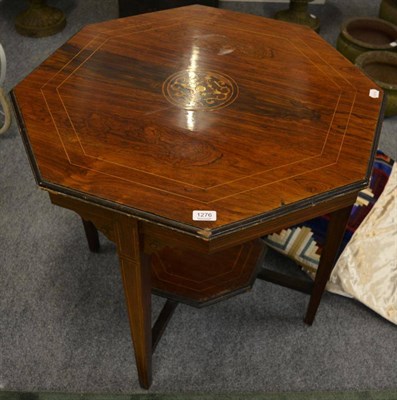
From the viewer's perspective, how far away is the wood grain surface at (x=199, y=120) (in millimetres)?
951

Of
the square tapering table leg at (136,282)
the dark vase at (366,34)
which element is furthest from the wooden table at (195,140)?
the dark vase at (366,34)

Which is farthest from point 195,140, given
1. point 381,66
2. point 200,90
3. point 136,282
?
point 381,66

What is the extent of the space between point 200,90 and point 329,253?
1.82 feet

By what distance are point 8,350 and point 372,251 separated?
3.91ft

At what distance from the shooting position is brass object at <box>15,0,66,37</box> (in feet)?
9.20

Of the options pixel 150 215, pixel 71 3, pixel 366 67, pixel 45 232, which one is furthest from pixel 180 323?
pixel 71 3

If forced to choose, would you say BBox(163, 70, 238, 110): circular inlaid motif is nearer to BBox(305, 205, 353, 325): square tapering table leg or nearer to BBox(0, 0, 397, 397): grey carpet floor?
BBox(305, 205, 353, 325): square tapering table leg

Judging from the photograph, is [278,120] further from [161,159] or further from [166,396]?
[166,396]

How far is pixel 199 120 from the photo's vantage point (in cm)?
114

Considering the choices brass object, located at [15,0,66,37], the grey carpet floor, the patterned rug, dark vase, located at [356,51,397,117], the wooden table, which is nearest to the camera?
the wooden table

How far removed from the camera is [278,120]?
1138 mm

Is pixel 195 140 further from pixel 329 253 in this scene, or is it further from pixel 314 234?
pixel 314 234

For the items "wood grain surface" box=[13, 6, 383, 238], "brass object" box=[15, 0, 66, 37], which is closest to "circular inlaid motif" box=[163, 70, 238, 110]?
"wood grain surface" box=[13, 6, 383, 238]

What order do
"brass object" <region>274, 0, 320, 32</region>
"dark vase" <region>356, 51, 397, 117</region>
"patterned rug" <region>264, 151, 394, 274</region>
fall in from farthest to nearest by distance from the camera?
"brass object" <region>274, 0, 320, 32</region> < "dark vase" <region>356, 51, 397, 117</region> < "patterned rug" <region>264, 151, 394, 274</region>
